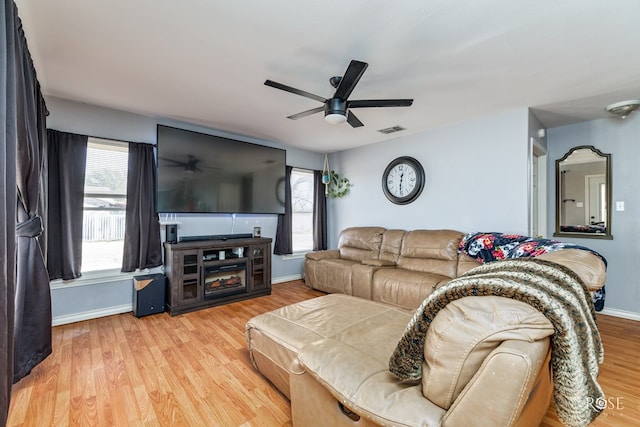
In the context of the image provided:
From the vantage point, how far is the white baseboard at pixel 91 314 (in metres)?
2.92

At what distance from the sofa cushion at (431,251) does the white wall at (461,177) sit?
307 millimetres

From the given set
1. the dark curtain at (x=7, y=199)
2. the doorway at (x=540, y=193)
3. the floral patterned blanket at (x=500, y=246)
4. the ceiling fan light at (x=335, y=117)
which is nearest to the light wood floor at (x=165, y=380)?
the dark curtain at (x=7, y=199)

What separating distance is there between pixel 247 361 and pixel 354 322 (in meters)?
1.02

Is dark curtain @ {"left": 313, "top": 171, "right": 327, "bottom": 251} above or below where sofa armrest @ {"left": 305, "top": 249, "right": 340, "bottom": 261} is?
above

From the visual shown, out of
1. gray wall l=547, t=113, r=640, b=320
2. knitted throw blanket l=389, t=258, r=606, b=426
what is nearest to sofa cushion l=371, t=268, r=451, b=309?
gray wall l=547, t=113, r=640, b=320

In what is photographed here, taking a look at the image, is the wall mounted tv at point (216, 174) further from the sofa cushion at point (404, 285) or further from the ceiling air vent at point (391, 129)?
the sofa cushion at point (404, 285)

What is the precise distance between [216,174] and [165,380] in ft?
8.10

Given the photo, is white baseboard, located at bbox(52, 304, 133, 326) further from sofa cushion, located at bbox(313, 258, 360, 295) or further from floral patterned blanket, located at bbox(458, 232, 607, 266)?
floral patterned blanket, located at bbox(458, 232, 607, 266)

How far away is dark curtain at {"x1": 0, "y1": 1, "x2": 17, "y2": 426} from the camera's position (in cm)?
117

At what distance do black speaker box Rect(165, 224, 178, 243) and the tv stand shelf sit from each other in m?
0.12

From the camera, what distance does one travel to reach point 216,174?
3.73 metres

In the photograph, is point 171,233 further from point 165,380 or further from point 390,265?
point 390,265

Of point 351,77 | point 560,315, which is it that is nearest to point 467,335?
point 560,315

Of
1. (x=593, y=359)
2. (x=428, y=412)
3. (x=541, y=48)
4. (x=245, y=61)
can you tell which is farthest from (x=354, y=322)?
(x=541, y=48)
